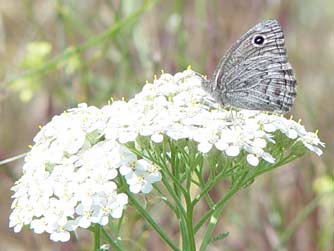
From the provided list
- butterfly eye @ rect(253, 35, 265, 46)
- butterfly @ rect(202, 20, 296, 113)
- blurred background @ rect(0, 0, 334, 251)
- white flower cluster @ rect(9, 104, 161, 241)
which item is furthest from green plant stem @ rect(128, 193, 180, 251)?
blurred background @ rect(0, 0, 334, 251)

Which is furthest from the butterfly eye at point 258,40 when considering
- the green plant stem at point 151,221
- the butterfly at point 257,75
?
the green plant stem at point 151,221

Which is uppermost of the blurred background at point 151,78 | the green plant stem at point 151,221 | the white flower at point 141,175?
the blurred background at point 151,78

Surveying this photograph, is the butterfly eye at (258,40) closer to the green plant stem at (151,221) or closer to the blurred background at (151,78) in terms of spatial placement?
the green plant stem at (151,221)

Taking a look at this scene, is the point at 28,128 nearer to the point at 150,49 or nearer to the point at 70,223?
the point at 150,49

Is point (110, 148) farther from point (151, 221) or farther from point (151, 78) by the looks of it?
point (151, 78)

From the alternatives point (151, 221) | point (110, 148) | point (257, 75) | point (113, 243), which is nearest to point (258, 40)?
point (257, 75)

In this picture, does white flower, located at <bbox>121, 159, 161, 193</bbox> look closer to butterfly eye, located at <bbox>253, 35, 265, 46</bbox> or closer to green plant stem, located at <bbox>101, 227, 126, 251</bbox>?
green plant stem, located at <bbox>101, 227, 126, 251</bbox>
